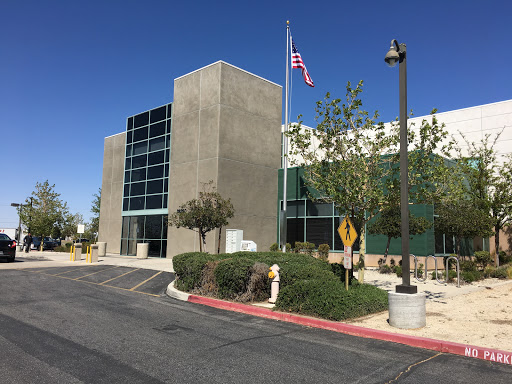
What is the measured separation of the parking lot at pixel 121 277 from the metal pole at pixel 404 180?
26.1ft

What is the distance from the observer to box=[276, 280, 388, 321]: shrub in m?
8.95

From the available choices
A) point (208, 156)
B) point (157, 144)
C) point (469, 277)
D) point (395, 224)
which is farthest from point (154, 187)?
point (469, 277)

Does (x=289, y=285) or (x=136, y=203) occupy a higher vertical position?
(x=136, y=203)

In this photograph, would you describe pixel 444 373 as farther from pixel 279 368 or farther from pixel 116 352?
pixel 116 352

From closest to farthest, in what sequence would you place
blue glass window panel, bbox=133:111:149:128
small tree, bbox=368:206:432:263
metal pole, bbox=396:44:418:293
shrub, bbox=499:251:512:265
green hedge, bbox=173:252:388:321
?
1. metal pole, bbox=396:44:418:293
2. green hedge, bbox=173:252:388:321
3. small tree, bbox=368:206:432:263
4. shrub, bbox=499:251:512:265
5. blue glass window panel, bbox=133:111:149:128

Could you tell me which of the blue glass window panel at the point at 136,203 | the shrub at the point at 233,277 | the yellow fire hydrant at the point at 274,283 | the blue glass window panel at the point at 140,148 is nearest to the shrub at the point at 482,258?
the yellow fire hydrant at the point at 274,283

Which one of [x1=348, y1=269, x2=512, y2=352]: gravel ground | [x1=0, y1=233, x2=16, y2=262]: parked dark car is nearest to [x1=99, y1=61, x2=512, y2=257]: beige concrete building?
[x1=348, y1=269, x2=512, y2=352]: gravel ground

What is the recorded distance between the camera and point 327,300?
9102 mm

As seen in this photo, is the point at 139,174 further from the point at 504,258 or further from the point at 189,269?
the point at 504,258

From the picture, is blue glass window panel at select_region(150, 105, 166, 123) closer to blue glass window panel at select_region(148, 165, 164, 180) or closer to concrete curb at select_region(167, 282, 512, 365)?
blue glass window panel at select_region(148, 165, 164, 180)

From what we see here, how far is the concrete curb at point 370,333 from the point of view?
6387 mm

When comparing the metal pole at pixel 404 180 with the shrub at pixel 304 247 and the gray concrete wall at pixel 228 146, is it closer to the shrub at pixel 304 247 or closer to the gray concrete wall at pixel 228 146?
the shrub at pixel 304 247

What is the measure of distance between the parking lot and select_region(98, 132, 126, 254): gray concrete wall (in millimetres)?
13209

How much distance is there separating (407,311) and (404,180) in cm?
297
